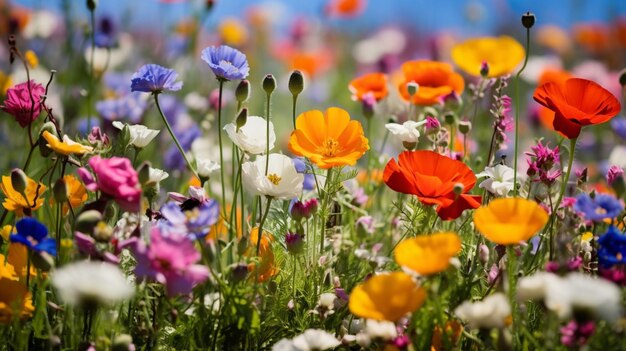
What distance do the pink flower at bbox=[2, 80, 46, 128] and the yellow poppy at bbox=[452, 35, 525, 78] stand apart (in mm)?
1135

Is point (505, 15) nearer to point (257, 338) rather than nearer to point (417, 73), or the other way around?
point (417, 73)

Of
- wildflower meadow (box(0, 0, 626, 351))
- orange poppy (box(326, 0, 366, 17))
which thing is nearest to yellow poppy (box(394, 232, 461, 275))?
wildflower meadow (box(0, 0, 626, 351))

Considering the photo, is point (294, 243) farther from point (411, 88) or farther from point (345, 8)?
point (345, 8)

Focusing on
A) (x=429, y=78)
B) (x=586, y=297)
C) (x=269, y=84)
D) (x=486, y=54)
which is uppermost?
(x=486, y=54)

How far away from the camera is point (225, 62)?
1535 millimetres

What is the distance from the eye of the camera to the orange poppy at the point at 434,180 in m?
1.41

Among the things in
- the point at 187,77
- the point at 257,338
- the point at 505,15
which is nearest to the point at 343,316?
the point at 257,338

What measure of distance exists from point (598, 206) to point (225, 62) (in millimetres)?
711

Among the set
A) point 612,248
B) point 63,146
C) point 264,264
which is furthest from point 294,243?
point 612,248

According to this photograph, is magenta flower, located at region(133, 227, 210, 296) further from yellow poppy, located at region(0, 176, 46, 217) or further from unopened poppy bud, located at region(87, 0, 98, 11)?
unopened poppy bud, located at region(87, 0, 98, 11)

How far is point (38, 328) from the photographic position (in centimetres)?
132

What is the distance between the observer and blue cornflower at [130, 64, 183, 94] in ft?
4.99

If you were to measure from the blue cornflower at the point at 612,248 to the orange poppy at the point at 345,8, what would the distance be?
391 centimetres

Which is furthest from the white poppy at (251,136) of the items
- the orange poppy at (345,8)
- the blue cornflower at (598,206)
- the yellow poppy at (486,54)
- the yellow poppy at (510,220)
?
the orange poppy at (345,8)
